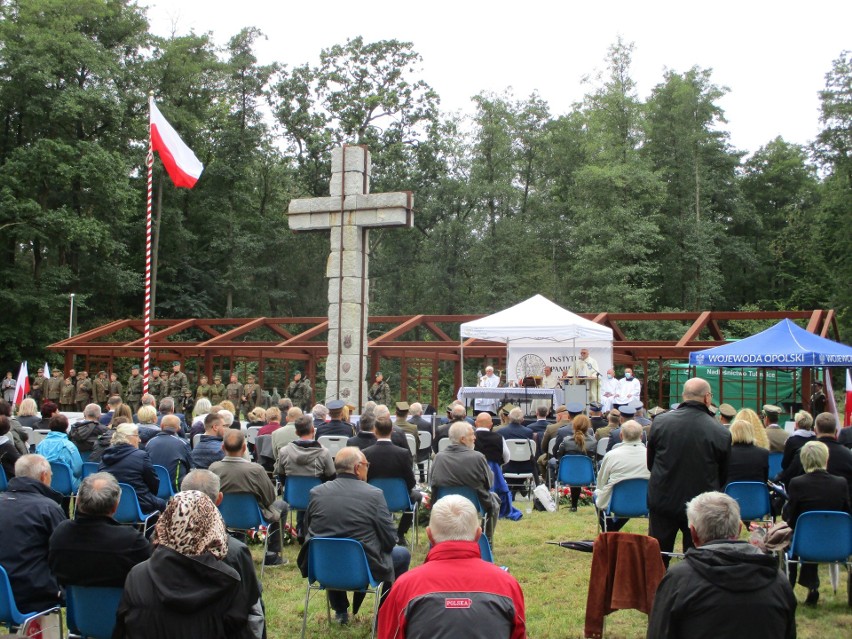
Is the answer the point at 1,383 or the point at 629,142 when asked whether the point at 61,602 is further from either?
the point at 629,142

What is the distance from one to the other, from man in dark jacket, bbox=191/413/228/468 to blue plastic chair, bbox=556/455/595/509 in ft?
12.7

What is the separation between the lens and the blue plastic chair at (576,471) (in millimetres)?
9305

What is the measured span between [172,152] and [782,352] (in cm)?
1130

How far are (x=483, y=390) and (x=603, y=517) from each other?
297 inches

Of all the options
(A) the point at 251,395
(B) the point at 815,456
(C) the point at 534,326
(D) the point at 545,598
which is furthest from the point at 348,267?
(B) the point at 815,456

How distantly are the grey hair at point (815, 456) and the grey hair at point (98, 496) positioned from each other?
474cm

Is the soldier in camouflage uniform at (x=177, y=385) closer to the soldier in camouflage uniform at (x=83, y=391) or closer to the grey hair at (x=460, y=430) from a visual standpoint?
the soldier in camouflage uniform at (x=83, y=391)

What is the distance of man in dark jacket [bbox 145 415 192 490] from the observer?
24.9 ft

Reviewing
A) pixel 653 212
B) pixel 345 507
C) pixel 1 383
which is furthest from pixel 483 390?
pixel 653 212

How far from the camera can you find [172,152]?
1537 cm

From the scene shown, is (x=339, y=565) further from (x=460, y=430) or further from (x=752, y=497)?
(x=752, y=497)

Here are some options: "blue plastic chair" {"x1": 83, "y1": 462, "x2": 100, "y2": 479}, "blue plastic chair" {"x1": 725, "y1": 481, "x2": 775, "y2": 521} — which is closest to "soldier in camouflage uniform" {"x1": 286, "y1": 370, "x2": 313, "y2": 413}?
"blue plastic chair" {"x1": 83, "y1": 462, "x2": 100, "y2": 479}

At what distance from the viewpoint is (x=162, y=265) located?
37.5 metres

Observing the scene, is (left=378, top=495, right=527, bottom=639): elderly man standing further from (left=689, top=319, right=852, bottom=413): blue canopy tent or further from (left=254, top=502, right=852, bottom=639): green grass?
(left=689, top=319, right=852, bottom=413): blue canopy tent
